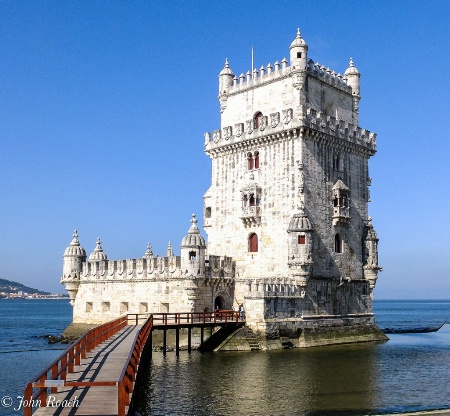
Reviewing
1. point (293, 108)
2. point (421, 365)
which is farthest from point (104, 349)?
point (293, 108)

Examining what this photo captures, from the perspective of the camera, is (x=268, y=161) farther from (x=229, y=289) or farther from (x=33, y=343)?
(x=33, y=343)

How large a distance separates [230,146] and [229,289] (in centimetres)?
1083

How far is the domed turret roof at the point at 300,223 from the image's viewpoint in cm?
4503

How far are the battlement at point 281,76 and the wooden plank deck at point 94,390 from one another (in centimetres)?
2681

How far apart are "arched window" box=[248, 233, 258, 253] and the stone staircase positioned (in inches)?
276

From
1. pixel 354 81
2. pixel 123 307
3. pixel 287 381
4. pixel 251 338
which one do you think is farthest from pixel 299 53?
pixel 287 381

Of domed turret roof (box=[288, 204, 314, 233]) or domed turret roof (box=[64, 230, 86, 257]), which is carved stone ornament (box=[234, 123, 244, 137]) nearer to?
domed turret roof (box=[288, 204, 314, 233])

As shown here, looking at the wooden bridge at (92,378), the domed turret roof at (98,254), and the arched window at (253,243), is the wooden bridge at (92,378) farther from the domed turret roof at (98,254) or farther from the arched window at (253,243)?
the domed turret roof at (98,254)

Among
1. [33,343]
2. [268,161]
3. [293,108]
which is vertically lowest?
[33,343]

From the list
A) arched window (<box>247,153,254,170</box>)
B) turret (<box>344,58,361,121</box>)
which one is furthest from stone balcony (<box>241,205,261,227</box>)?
turret (<box>344,58,361,121</box>)

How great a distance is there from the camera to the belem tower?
45.5 meters

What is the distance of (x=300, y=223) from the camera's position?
45219 millimetres

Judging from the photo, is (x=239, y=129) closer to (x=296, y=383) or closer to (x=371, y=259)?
(x=371, y=259)

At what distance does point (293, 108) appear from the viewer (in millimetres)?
47781
